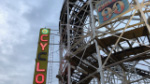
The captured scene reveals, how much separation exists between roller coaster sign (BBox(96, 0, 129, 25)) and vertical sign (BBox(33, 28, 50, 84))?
7533mm

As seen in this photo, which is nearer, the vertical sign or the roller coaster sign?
the roller coaster sign

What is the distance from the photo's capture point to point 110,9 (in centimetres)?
1312

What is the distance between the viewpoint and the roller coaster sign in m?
12.1

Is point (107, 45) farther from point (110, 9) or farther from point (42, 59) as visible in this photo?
point (42, 59)

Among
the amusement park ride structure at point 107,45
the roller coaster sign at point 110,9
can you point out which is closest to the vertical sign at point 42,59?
the amusement park ride structure at point 107,45

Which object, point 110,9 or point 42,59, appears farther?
point 42,59

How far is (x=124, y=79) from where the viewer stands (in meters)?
17.5

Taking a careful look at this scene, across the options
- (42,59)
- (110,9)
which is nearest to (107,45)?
(110,9)

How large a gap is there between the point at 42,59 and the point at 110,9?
880 centimetres

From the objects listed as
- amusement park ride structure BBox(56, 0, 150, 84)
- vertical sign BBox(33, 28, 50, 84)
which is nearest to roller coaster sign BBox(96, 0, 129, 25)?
amusement park ride structure BBox(56, 0, 150, 84)

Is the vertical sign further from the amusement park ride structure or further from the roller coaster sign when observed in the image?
the roller coaster sign

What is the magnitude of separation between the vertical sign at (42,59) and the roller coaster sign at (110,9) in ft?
24.7

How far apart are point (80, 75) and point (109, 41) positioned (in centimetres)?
717

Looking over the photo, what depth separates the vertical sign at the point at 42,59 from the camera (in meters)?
15.9
